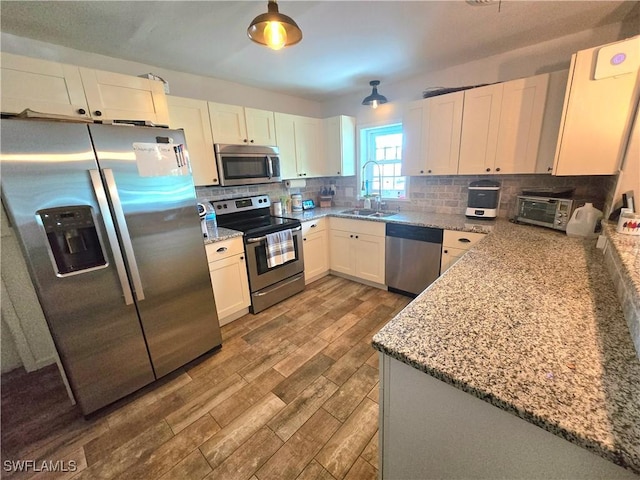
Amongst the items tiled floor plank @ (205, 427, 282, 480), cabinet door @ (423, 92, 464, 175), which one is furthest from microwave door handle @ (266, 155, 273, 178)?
tiled floor plank @ (205, 427, 282, 480)

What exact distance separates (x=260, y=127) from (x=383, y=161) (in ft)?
5.47

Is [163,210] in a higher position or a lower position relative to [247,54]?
lower

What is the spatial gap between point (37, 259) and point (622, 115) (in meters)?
3.52

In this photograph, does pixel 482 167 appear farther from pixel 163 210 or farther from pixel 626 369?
pixel 163 210

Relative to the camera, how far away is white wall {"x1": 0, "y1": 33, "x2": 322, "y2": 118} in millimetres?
1890

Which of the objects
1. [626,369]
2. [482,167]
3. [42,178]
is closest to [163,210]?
[42,178]

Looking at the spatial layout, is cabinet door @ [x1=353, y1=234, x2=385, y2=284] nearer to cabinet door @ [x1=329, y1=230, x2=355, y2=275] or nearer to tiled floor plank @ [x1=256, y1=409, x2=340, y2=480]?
cabinet door @ [x1=329, y1=230, x2=355, y2=275]

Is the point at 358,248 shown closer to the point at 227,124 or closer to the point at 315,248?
the point at 315,248

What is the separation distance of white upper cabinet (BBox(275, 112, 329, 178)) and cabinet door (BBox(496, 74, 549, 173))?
2086mm

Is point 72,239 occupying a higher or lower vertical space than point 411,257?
higher

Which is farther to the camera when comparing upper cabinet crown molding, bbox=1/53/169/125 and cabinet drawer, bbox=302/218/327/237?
cabinet drawer, bbox=302/218/327/237

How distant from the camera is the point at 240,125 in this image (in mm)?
2768

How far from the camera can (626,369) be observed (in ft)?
2.24

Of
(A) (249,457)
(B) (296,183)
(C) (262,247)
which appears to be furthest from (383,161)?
(A) (249,457)
